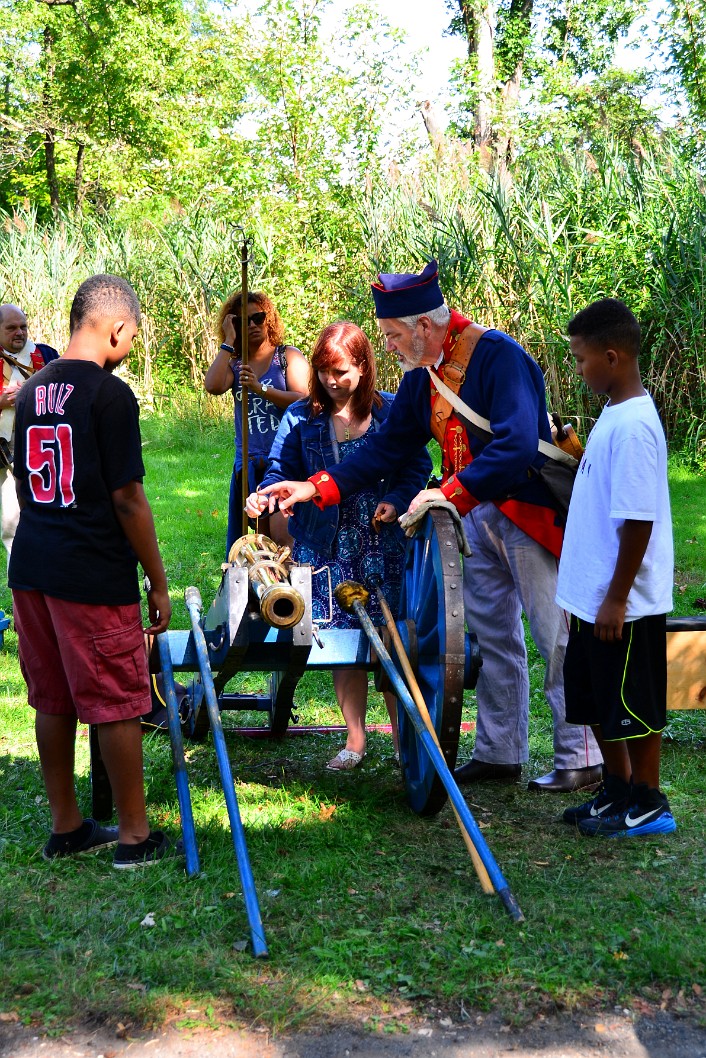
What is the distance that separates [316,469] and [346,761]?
48.6 inches

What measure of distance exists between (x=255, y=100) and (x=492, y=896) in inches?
497

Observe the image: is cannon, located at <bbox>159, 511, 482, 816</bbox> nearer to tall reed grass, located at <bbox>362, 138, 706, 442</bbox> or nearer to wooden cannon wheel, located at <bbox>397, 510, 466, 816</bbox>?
wooden cannon wheel, located at <bbox>397, 510, 466, 816</bbox>

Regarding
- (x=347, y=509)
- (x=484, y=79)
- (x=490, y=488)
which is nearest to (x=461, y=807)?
(x=490, y=488)

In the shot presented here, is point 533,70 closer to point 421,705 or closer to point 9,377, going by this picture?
point 9,377

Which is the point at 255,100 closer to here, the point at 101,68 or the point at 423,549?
the point at 101,68

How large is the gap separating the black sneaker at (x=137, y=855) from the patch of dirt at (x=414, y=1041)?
857mm

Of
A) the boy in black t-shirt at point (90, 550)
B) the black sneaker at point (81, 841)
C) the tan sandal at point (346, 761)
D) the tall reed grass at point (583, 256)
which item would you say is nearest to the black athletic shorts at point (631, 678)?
the tan sandal at point (346, 761)

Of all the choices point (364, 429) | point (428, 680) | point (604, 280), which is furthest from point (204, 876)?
point (604, 280)

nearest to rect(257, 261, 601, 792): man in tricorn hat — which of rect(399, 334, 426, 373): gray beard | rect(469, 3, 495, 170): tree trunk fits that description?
rect(399, 334, 426, 373): gray beard

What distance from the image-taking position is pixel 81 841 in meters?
3.59

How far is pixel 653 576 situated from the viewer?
11.4 feet

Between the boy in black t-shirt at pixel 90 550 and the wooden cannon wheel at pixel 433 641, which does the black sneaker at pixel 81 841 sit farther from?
the wooden cannon wheel at pixel 433 641

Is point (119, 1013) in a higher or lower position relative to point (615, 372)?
lower

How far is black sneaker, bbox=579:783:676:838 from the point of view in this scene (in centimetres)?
365
